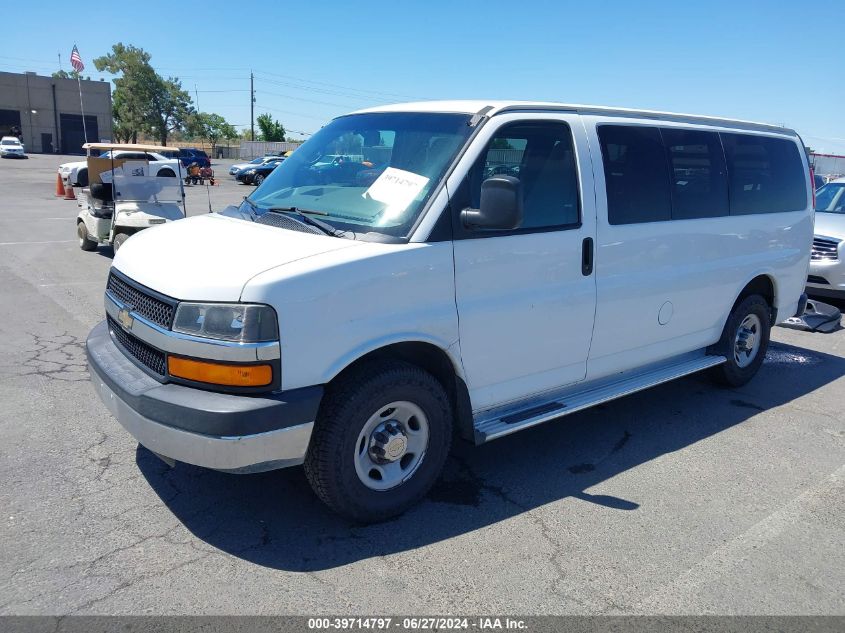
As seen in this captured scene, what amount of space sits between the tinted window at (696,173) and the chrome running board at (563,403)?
3.77ft

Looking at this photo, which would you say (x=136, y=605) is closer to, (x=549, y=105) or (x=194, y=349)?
(x=194, y=349)

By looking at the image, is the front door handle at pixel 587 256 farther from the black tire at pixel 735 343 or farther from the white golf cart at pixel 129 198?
the white golf cart at pixel 129 198

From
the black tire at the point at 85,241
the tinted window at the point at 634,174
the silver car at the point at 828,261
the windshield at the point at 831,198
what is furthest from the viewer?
the black tire at the point at 85,241

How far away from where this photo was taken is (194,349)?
310cm

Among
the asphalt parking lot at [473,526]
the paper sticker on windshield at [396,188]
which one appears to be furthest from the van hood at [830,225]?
the paper sticker on windshield at [396,188]

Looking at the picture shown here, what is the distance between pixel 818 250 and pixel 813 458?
5.60 m

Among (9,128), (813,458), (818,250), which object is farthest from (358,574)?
(9,128)

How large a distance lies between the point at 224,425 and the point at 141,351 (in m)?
0.85

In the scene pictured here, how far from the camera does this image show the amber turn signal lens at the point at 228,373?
9.98 ft

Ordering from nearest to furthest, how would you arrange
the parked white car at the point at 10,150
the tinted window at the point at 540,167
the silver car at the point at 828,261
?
the tinted window at the point at 540,167 < the silver car at the point at 828,261 < the parked white car at the point at 10,150

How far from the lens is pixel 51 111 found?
223 ft

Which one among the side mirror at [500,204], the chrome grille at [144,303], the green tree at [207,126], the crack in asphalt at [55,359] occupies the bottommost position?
the crack in asphalt at [55,359]

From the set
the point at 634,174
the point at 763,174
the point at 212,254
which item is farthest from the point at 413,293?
the point at 763,174

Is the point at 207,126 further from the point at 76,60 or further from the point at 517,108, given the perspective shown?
the point at 517,108
